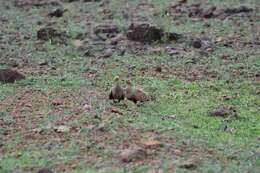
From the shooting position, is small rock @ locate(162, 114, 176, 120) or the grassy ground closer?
the grassy ground

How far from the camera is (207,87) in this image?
28.1 feet

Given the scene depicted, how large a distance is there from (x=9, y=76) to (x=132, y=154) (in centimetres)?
320

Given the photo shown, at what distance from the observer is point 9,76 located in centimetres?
866

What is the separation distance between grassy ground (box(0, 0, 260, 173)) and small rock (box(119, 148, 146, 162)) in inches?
2.1

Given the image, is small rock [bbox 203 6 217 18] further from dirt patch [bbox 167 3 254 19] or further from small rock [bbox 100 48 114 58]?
small rock [bbox 100 48 114 58]

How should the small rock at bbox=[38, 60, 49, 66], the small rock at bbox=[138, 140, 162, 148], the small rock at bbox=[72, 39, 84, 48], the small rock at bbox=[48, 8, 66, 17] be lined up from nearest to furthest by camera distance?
1. the small rock at bbox=[138, 140, 162, 148]
2. the small rock at bbox=[38, 60, 49, 66]
3. the small rock at bbox=[72, 39, 84, 48]
4. the small rock at bbox=[48, 8, 66, 17]

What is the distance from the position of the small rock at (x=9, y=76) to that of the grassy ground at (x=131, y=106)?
0.11 meters

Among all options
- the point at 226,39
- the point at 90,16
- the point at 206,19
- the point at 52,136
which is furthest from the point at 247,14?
the point at 52,136

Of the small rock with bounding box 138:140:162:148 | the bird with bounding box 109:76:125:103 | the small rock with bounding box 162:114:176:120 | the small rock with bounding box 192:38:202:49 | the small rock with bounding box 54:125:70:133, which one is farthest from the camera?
the small rock with bounding box 192:38:202:49

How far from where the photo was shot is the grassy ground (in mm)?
5969

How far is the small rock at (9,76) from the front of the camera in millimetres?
8632

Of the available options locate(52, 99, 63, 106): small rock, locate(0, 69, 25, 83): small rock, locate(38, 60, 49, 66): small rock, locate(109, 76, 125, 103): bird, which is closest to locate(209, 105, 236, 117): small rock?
locate(109, 76, 125, 103): bird

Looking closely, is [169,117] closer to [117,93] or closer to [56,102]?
[117,93]

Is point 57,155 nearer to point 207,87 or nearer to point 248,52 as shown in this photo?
point 207,87
